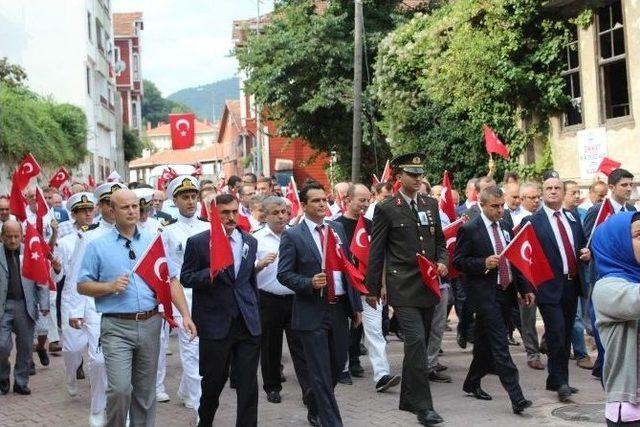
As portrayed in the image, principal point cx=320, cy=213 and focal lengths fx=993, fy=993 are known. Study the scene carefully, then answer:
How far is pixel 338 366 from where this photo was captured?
315 inches

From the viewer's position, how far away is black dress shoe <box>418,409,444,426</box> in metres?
8.10

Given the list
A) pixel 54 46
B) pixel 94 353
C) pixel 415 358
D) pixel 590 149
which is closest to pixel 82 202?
pixel 94 353

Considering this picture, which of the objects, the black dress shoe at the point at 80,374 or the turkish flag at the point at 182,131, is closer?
the black dress shoe at the point at 80,374

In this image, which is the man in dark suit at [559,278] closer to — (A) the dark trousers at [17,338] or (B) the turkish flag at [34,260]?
(B) the turkish flag at [34,260]

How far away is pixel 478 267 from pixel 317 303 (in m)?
1.78

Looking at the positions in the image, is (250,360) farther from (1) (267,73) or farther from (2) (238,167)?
Result: (2) (238,167)

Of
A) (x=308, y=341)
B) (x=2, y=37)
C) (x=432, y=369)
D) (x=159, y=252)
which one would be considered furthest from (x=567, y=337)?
(x=2, y=37)

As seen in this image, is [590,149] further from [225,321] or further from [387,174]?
[225,321]

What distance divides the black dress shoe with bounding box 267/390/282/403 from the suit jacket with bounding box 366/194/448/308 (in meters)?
1.79

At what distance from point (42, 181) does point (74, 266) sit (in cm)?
2222

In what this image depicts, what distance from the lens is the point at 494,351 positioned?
338 inches

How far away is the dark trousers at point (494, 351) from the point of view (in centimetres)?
851

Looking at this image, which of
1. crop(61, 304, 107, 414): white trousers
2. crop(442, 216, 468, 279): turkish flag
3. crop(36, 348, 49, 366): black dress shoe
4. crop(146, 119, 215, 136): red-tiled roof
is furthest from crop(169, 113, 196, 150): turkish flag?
crop(146, 119, 215, 136): red-tiled roof

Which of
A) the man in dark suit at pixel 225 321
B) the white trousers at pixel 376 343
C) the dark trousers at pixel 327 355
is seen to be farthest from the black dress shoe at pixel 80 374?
the man in dark suit at pixel 225 321
